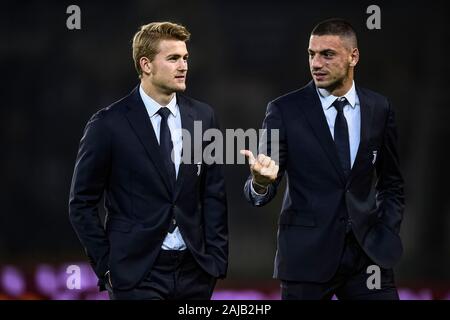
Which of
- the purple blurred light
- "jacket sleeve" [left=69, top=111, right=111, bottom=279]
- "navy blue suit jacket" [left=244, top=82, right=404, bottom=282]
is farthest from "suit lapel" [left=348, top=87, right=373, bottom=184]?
the purple blurred light

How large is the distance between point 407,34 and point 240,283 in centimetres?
230

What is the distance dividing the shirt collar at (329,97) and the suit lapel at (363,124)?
0.12ft

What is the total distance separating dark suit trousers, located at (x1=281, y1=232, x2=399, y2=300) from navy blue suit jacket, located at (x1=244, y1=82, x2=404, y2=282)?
1.7 inches

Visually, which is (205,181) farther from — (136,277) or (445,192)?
(445,192)

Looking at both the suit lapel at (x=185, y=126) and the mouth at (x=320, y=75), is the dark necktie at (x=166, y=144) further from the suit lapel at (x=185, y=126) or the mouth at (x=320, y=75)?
the mouth at (x=320, y=75)

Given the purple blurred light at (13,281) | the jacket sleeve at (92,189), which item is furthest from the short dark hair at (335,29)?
the purple blurred light at (13,281)

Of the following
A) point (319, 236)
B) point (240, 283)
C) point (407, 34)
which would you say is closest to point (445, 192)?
point (407, 34)

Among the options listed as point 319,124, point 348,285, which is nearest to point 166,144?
point 319,124

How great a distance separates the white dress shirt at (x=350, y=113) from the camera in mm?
4793

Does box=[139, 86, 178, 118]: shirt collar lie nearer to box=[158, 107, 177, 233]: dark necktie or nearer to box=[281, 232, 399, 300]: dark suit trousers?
box=[158, 107, 177, 233]: dark necktie

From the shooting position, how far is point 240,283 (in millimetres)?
7223

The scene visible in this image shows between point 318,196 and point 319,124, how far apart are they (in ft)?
1.21

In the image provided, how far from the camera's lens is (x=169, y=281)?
4.60m

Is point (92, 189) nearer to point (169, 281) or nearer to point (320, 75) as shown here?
point (169, 281)
